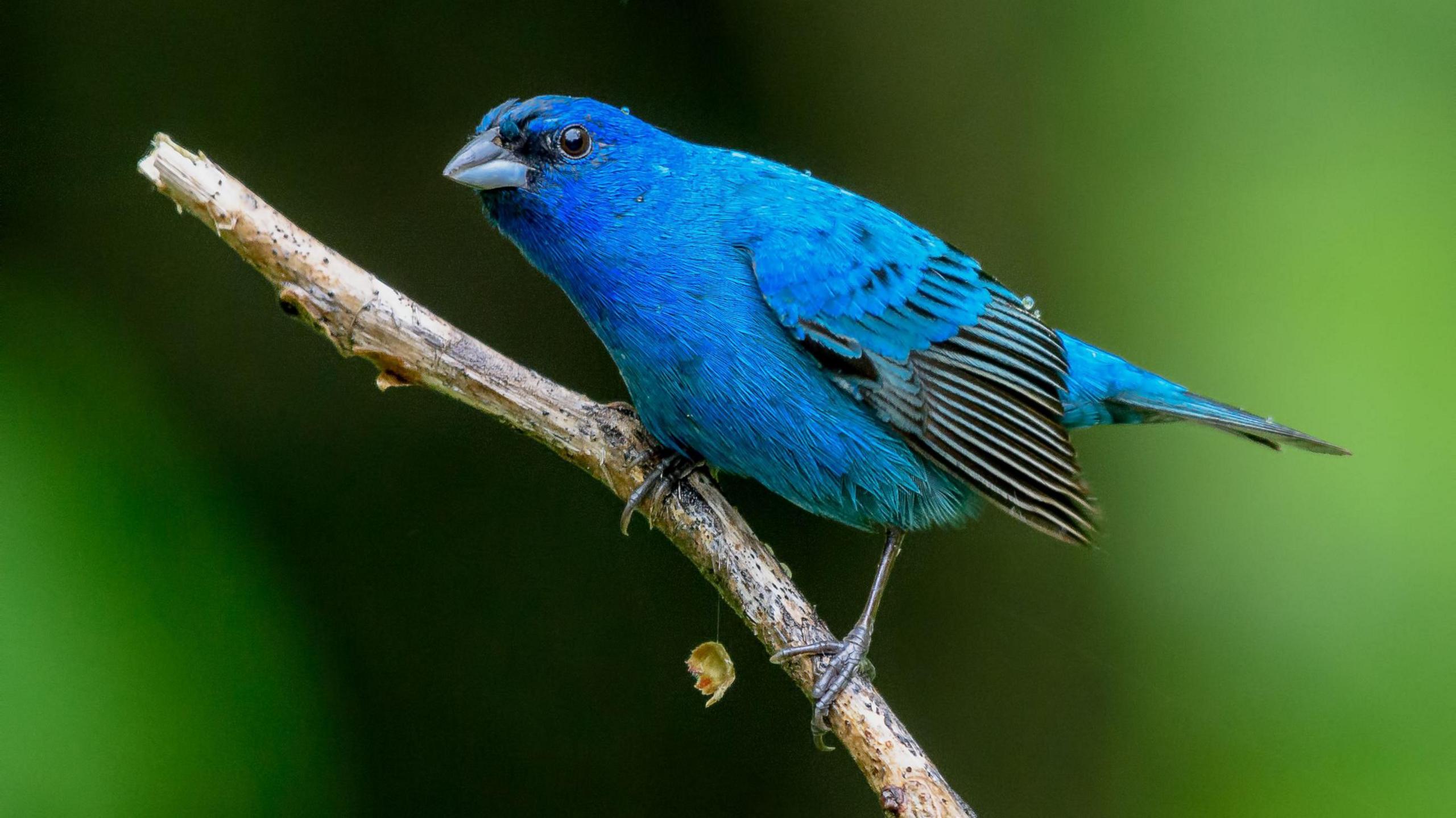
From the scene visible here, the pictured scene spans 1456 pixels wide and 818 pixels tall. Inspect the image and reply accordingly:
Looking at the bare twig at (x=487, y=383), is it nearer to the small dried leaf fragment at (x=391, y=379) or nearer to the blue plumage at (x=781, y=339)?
the small dried leaf fragment at (x=391, y=379)

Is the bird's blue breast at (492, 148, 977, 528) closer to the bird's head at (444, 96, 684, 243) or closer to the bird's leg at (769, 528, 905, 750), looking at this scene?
the bird's head at (444, 96, 684, 243)

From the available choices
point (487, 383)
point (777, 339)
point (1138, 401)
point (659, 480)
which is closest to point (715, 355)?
point (777, 339)

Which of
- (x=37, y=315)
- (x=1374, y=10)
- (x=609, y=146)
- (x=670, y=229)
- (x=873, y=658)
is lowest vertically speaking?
(x=873, y=658)

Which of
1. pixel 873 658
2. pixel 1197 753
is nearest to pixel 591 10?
pixel 873 658

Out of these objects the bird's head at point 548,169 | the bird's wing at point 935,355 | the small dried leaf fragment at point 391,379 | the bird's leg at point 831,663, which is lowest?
the bird's leg at point 831,663

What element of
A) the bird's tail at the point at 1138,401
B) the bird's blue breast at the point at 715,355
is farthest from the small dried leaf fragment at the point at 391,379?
the bird's tail at the point at 1138,401

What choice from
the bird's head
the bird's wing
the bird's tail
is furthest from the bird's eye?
the bird's tail

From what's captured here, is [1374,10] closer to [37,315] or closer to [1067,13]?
[1067,13]
